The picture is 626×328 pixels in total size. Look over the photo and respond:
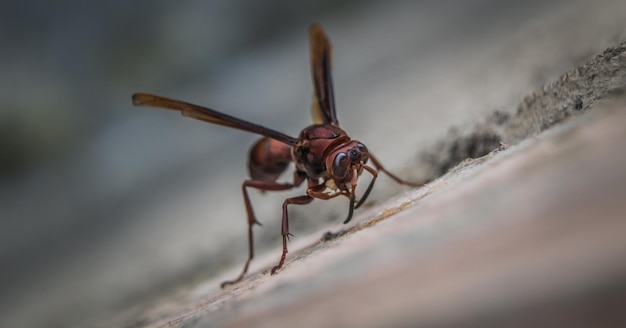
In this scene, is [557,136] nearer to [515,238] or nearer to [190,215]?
[515,238]

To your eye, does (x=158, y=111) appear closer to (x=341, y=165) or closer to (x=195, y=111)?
(x=195, y=111)

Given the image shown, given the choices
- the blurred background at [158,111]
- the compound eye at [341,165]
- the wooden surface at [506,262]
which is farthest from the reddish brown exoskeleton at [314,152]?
the blurred background at [158,111]

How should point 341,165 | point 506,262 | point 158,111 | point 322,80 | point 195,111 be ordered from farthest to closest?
point 158,111 → point 322,80 → point 195,111 → point 341,165 → point 506,262

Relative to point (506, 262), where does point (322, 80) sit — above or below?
above

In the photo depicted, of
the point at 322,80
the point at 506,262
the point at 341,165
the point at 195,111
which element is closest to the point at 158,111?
the point at 322,80

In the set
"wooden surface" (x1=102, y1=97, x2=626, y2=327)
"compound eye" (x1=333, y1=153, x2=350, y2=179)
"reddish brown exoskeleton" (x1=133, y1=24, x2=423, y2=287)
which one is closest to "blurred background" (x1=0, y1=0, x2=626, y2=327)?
"reddish brown exoskeleton" (x1=133, y1=24, x2=423, y2=287)

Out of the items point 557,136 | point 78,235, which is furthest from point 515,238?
point 78,235

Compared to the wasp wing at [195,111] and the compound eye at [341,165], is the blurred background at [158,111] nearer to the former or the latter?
the wasp wing at [195,111]
